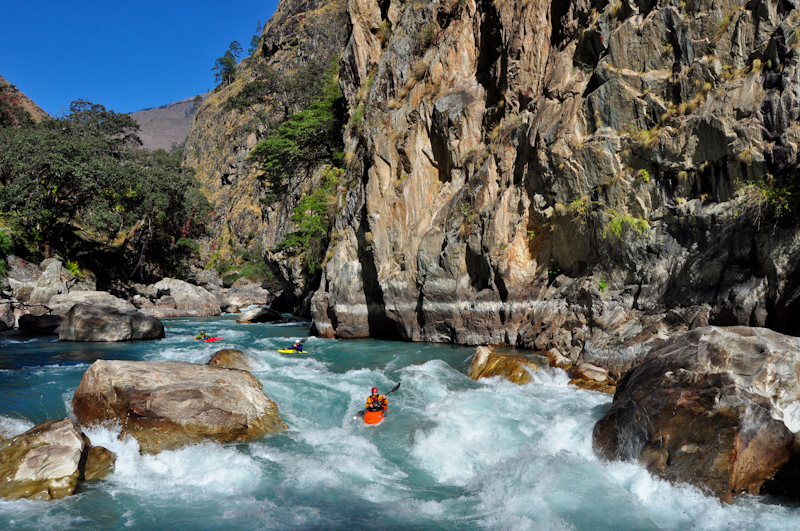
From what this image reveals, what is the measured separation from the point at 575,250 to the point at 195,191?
45028 millimetres

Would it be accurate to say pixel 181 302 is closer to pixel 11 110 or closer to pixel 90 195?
pixel 90 195

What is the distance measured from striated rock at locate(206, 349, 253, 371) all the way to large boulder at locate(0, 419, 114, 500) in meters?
4.92

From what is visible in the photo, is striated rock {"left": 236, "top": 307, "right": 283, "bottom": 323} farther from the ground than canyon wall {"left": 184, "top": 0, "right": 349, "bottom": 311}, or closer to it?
closer to it

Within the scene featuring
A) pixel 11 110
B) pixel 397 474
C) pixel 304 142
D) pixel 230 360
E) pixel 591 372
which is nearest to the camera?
pixel 397 474

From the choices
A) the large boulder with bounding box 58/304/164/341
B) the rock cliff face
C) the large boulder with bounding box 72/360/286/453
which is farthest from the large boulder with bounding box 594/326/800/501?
the large boulder with bounding box 58/304/164/341

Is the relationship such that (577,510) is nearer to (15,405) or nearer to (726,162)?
(726,162)

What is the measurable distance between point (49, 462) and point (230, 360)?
5.80m

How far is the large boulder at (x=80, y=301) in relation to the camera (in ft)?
79.2

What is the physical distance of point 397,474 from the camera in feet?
23.5

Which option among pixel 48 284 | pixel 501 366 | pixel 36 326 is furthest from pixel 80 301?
pixel 501 366

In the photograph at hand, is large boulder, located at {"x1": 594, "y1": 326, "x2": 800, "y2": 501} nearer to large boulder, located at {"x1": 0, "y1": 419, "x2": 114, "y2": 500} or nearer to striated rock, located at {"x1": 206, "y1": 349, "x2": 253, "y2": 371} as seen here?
large boulder, located at {"x1": 0, "y1": 419, "x2": 114, "y2": 500}

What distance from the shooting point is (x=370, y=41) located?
24281 mm

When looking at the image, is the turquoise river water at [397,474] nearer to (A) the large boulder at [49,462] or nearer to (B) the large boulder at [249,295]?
(A) the large boulder at [49,462]

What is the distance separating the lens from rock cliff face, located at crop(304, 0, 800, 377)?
980 cm
